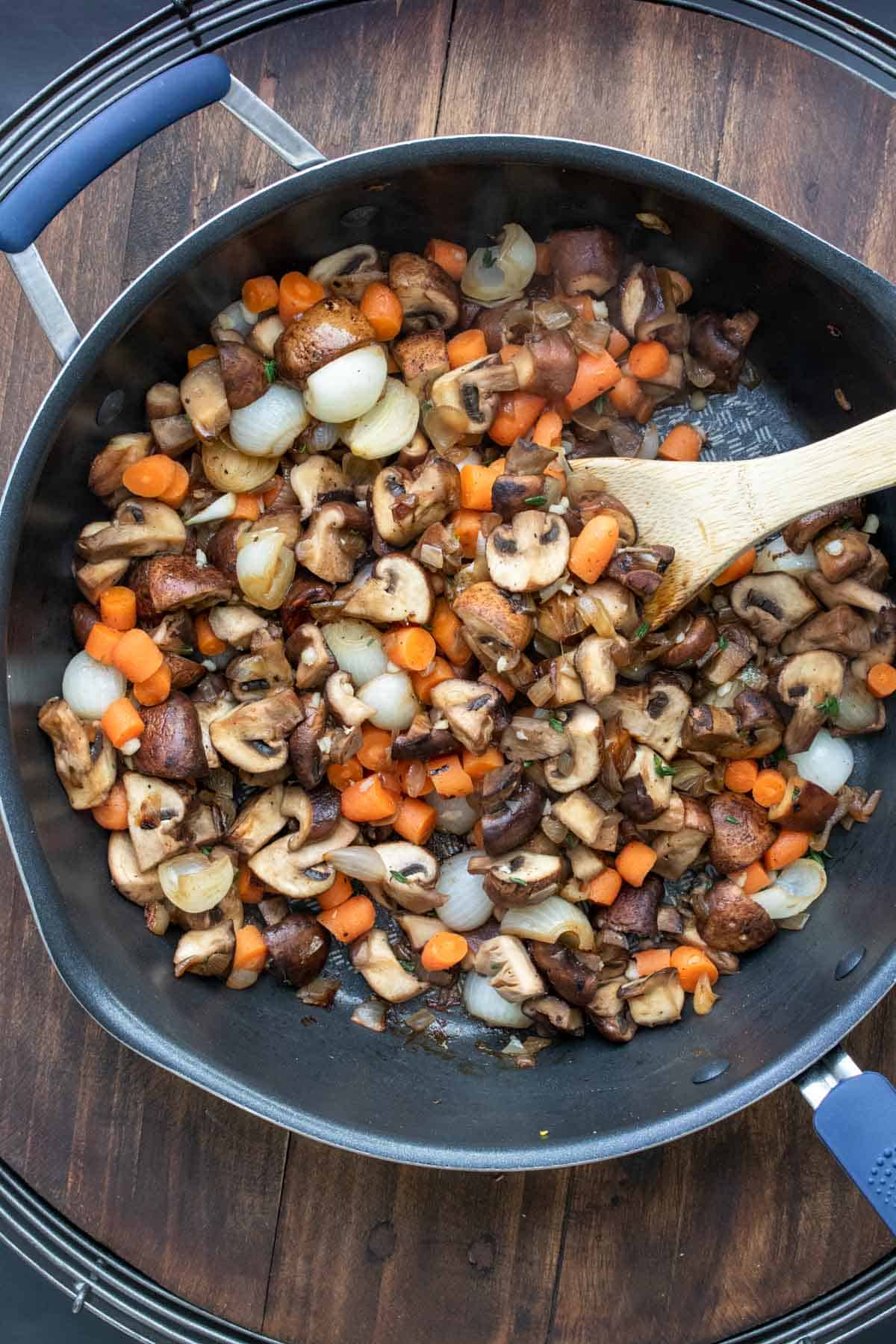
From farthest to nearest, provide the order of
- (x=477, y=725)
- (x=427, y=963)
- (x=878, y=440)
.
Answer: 1. (x=427, y=963)
2. (x=477, y=725)
3. (x=878, y=440)

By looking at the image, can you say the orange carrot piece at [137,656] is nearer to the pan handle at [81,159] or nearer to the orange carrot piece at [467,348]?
the pan handle at [81,159]

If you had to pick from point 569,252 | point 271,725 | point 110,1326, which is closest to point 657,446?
point 569,252

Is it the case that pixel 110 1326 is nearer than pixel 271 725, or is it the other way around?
pixel 271 725

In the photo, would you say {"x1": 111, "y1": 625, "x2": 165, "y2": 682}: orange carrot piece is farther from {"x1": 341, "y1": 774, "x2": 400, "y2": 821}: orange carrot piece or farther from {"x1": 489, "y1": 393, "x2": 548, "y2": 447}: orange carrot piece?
{"x1": 489, "y1": 393, "x2": 548, "y2": 447}: orange carrot piece

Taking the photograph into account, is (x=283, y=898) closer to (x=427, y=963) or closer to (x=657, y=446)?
(x=427, y=963)

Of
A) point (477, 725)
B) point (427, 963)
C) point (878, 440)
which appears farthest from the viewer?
point (427, 963)

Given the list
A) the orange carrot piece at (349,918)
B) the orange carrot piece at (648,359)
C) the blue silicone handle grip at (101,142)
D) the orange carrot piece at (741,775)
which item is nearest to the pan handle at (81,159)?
the blue silicone handle grip at (101,142)

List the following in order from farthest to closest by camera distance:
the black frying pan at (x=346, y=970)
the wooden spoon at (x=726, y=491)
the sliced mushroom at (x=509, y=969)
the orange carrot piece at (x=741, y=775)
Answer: the orange carrot piece at (x=741, y=775) < the sliced mushroom at (x=509, y=969) < the wooden spoon at (x=726, y=491) < the black frying pan at (x=346, y=970)
